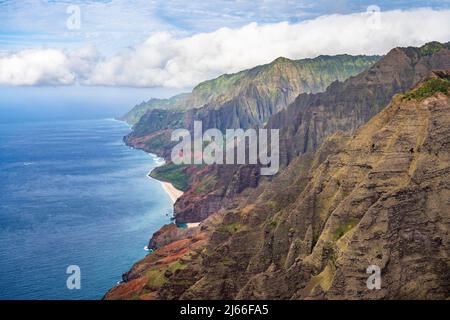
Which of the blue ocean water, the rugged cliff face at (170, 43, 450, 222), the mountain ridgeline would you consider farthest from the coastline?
the mountain ridgeline

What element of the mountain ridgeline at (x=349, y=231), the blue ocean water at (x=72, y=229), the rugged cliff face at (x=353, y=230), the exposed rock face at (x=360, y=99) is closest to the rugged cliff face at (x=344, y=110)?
the exposed rock face at (x=360, y=99)

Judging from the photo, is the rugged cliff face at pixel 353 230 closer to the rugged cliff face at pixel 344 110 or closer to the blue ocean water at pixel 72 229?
the blue ocean water at pixel 72 229

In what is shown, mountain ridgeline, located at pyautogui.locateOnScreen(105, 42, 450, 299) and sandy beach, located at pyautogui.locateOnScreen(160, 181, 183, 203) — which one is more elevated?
mountain ridgeline, located at pyautogui.locateOnScreen(105, 42, 450, 299)

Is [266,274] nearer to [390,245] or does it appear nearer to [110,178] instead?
[390,245]

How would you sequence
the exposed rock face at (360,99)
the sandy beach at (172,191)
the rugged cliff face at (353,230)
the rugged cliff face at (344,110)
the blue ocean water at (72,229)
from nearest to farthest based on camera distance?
the rugged cliff face at (353,230)
the blue ocean water at (72,229)
the rugged cliff face at (344,110)
the exposed rock face at (360,99)
the sandy beach at (172,191)

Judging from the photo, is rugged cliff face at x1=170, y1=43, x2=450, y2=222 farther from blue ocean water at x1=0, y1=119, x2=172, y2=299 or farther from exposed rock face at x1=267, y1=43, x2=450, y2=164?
blue ocean water at x1=0, y1=119, x2=172, y2=299
